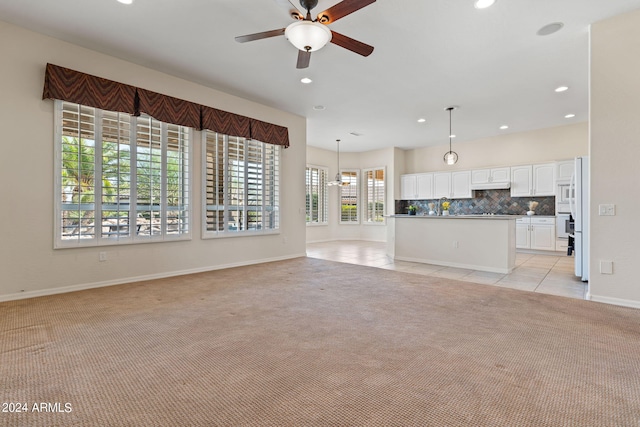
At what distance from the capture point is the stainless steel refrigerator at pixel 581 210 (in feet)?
13.7

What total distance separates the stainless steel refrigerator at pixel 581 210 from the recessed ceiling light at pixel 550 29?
185 cm

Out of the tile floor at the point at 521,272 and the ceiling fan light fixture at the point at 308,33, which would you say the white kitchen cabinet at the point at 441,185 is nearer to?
the tile floor at the point at 521,272

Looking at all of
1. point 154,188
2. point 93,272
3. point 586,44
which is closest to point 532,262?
point 586,44

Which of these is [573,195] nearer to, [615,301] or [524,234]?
[615,301]

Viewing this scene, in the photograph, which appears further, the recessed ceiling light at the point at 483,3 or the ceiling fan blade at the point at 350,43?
the recessed ceiling light at the point at 483,3

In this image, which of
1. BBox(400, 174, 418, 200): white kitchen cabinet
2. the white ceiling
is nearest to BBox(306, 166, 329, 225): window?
BBox(400, 174, 418, 200): white kitchen cabinet

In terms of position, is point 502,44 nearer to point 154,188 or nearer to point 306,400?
point 306,400

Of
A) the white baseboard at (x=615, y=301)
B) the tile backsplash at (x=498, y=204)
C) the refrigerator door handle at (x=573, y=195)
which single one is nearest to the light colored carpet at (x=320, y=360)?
the white baseboard at (x=615, y=301)

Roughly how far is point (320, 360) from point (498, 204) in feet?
25.5

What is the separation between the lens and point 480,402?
61.7 inches

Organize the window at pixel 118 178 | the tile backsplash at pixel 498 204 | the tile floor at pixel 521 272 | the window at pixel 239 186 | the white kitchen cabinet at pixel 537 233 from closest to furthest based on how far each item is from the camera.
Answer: the window at pixel 118 178 → the tile floor at pixel 521 272 → the window at pixel 239 186 → the white kitchen cabinet at pixel 537 233 → the tile backsplash at pixel 498 204

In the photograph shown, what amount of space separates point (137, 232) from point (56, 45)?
242 cm

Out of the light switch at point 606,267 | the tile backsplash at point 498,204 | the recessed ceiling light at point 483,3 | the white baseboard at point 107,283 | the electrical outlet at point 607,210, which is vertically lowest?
the white baseboard at point 107,283

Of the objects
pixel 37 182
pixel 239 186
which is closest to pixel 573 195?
pixel 239 186
